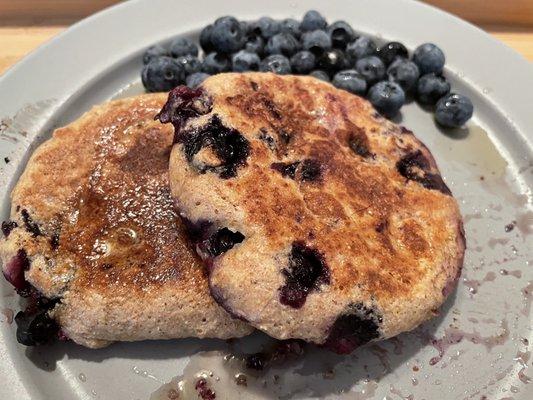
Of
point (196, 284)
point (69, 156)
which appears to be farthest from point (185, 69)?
point (196, 284)

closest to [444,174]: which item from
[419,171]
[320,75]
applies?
[419,171]

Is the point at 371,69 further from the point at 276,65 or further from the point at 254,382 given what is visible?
the point at 254,382

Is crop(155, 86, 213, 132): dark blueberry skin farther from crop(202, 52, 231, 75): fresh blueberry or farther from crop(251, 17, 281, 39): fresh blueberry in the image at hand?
crop(251, 17, 281, 39): fresh blueberry

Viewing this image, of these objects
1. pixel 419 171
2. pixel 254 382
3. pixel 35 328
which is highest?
pixel 419 171

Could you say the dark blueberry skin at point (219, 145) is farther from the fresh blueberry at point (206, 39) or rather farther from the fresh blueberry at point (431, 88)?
the fresh blueberry at point (431, 88)

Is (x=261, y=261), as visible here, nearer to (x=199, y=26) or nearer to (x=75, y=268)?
(x=75, y=268)

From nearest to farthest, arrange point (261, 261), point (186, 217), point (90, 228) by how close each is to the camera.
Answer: point (261, 261)
point (186, 217)
point (90, 228)
